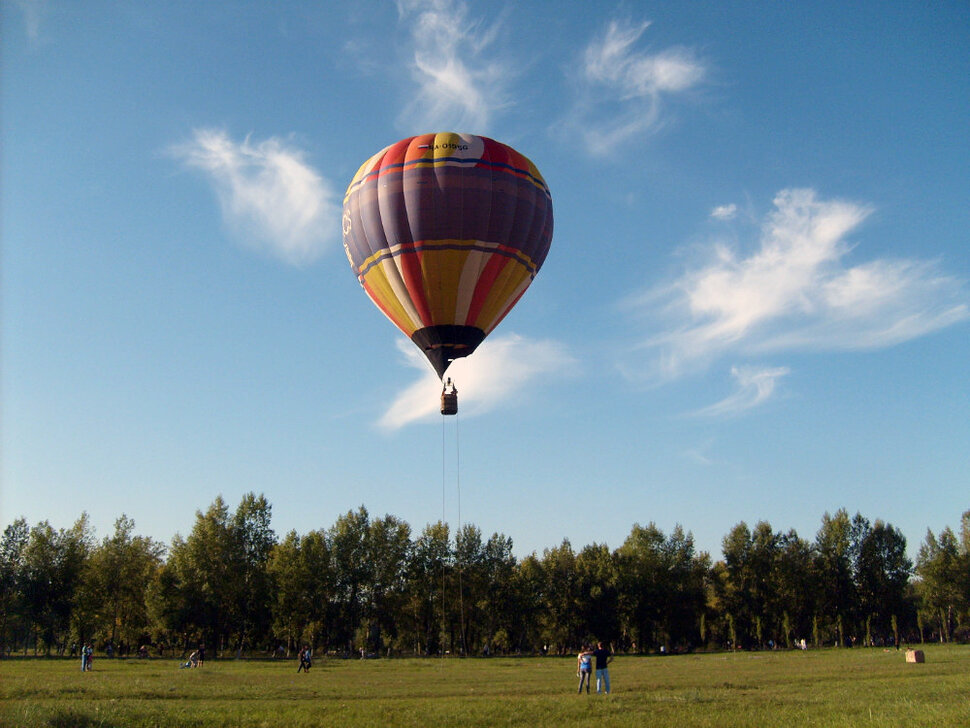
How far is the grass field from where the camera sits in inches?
719

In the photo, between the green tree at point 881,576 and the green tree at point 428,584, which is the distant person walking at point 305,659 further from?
the green tree at point 881,576

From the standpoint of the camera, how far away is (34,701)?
867 inches

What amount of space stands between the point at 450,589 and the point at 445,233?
59960 millimetres

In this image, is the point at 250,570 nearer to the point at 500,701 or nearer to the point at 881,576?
the point at 500,701

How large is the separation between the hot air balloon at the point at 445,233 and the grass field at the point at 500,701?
45.3 ft

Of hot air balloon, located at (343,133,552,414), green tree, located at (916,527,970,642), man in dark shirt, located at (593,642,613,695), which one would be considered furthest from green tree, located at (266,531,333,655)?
green tree, located at (916,527,970,642)

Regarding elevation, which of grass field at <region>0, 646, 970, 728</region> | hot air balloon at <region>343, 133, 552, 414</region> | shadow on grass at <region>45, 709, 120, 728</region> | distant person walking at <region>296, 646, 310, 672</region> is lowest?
distant person walking at <region>296, 646, 310, 672</region>

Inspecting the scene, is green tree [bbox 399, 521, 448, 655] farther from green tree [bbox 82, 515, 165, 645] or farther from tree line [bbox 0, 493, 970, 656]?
green tree [bbox 82, 515, 165, 645]

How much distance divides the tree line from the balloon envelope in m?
49.3

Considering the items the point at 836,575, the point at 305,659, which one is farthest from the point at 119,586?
the point at 836,575

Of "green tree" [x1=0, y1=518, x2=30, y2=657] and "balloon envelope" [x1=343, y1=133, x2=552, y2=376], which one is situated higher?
"balloon envelope" [x1=343, y1=133, x2=552, y2=376]

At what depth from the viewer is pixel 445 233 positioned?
106ft

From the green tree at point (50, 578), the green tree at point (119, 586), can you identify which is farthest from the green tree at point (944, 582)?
the green tree at point (50, 578)

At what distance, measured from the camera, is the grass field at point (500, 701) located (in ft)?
59.9
